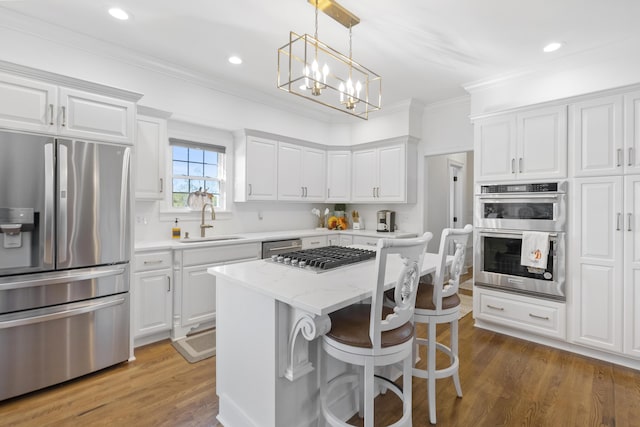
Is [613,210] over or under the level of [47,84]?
under

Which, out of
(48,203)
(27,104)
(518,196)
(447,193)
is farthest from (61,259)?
(447,193)

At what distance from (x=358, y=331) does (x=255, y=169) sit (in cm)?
292

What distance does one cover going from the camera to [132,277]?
260 cm

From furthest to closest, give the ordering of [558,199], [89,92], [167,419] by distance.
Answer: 1. [558,199]
2. [89,92]
3. [167,419]

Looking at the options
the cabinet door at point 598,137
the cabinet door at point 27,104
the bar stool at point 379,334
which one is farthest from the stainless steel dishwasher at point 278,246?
the cabinet door at point 598,137

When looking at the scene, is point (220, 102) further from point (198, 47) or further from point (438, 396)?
point (438, 396)

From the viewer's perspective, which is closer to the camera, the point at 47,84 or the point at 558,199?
the point at 47,84

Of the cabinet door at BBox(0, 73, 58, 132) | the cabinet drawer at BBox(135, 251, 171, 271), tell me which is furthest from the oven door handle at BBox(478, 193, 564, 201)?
the cabinet door at BBox(0, 73, 58, 132)

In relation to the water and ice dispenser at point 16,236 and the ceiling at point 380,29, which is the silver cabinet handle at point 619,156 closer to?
the ceiling at point 380,29

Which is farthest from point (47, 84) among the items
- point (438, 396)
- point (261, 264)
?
point (438, 396)

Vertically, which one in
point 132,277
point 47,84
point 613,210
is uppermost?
point 47,84

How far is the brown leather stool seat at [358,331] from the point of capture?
145cm

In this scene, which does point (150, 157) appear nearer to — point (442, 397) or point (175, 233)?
point (175, 233)

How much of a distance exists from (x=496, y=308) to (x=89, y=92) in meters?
4.20
